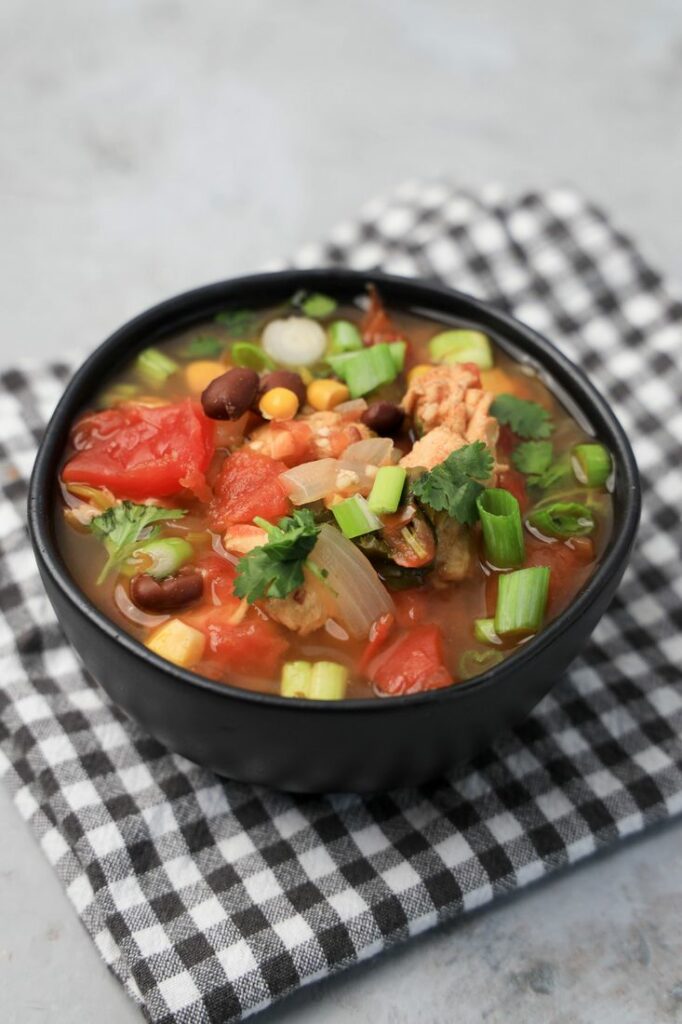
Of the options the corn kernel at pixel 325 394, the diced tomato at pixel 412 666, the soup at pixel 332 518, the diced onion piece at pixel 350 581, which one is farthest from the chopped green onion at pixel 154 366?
the diced tomato at pixel 412 666

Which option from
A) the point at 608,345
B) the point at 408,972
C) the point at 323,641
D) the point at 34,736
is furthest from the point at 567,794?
the point at 608,345

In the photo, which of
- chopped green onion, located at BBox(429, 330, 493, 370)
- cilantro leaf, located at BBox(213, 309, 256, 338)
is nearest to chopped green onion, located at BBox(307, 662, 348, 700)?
chopped green onion, located at BBox(429, 330, 493, 370)

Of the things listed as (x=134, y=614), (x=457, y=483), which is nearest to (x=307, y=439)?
(x=457, y=483)

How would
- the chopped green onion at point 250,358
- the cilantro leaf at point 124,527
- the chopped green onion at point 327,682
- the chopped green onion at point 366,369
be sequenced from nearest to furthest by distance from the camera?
the chopped green onion at point 327,682, the cilantro leaf at point 124,527, the chopped green onion at point 366,369, the chopped green onion at point 250,358

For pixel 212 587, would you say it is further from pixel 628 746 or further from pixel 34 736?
pixel 628 746

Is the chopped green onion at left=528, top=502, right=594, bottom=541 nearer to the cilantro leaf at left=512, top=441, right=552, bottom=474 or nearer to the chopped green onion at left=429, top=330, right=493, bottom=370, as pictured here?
the cilantro leaf at left=512, top=441, right=552, bottom=474

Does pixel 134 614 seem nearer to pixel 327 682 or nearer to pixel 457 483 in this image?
pixel 327 682

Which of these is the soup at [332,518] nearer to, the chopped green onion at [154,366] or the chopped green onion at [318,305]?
the chopped green onion at [154,366]
